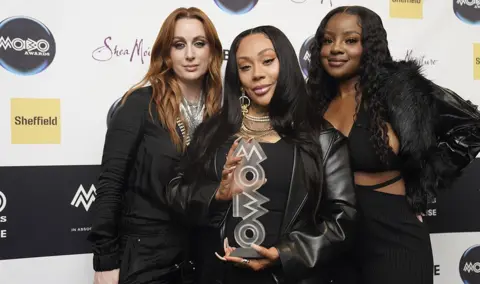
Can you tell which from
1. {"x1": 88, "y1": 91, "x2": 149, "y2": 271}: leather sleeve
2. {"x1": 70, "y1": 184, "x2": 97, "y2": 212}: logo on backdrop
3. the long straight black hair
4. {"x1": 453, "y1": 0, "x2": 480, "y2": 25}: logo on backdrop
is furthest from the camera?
{"x1": 453, "y1": 0, "x2": 480, "y2": 25}: logo on backdrop

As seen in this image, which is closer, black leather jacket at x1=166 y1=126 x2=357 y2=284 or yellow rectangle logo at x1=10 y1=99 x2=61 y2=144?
black leather jacket at x1=166 y1=126 x2=357 y2=284

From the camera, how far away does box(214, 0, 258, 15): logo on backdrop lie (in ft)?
6.66

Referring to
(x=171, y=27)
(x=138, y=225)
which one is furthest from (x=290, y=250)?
(x=171, y=27)

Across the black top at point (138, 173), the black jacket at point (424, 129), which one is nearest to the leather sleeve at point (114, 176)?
the black top at point (138, 173)

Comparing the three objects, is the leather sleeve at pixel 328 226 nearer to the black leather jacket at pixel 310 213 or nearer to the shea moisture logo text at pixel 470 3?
the black leather jacket at pixel 310 213

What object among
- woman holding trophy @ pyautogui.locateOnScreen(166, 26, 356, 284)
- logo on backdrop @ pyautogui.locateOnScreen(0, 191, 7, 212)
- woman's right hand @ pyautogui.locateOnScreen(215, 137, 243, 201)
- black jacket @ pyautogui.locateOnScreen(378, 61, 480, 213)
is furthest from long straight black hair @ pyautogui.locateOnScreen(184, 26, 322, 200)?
logo on backdrop @ pyautogui.locateOnScreen(0, 191, 7, 212)

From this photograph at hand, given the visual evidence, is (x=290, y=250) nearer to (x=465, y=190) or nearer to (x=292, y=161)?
(x=292, y=161)

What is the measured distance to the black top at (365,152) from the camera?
62.9 inches

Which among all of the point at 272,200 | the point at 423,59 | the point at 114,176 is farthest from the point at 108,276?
the point at 423,59

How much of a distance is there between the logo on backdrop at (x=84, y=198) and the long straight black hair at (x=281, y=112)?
0.71 meters

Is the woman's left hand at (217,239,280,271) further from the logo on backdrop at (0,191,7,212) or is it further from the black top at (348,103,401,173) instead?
the logo on backdrop at (0,191,7,212)

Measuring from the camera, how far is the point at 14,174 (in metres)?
1.88

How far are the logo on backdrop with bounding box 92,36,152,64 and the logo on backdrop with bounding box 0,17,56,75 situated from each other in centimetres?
19

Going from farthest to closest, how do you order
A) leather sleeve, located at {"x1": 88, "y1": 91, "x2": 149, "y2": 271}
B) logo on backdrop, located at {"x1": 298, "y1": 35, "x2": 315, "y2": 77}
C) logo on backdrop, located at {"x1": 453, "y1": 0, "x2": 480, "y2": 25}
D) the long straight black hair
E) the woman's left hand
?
logo on backdrop, located at {"x1": 453, "y1": 0, "x2": 480, "y2": 25}, logo on backdrop, located at {"x1": 298, "y1": 35, "x2": 315, "y2": 77}, leather sleeve, located at {"x1": 88, "y1": 91, "x2": 149, "y2": 271}, the long straight black hair, the woman's left hand
